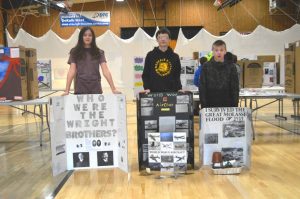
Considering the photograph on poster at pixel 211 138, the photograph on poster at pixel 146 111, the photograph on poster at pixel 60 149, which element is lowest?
the photograph on poster at pixel 60 149

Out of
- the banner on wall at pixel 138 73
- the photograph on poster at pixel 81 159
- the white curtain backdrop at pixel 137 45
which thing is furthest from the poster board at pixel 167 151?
the white curtain backdrop at pixel 137 45

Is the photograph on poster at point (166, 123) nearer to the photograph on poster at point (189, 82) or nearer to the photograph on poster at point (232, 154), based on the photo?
the photograph on poster at point (232, 154)

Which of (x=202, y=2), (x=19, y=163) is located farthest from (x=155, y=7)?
(x=19, y=163)

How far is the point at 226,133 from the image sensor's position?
4.18 m

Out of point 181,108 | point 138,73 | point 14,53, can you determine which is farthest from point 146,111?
point 138,73

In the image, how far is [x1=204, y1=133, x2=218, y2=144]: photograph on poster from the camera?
4.17 m

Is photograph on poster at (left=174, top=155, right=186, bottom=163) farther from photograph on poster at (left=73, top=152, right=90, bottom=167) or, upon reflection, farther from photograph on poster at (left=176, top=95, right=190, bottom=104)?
photograph on poster at (left=73, top=152, right=90, bottom=167)

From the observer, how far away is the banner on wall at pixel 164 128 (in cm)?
405

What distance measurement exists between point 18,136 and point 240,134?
12.9 feet

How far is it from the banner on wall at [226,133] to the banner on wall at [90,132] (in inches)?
33.2

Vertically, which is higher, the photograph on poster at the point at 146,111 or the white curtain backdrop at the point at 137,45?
the white curtain backdrop at the point at 137,45

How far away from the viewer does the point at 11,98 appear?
5.76 m

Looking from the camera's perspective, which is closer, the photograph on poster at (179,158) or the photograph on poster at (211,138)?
the photograph on poster at (179,158)

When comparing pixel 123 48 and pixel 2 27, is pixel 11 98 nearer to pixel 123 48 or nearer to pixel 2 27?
pixel 123 48
